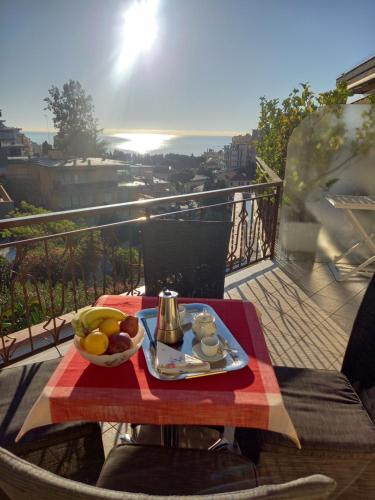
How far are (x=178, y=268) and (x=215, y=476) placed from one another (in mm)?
1229

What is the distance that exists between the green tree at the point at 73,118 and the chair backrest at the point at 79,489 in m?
39.1

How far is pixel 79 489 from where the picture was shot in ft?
1.74

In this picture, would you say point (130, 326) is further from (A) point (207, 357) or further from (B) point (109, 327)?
(A) point (207, 357)

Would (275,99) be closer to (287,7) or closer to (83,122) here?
(287,7)

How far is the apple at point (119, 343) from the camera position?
47.8 inches

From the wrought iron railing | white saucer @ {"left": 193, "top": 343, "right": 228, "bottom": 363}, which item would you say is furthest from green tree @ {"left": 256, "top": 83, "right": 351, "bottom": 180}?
white saucer @ {"left": 193, "top": 343, "right": 228, "bottom": 363}

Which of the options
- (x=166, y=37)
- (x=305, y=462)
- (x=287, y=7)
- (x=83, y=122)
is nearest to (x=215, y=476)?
(x=305, y=462)

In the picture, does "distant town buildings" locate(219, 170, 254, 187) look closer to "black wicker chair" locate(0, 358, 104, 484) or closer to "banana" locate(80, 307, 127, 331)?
"banana" locate(80, 307, 127, 331)

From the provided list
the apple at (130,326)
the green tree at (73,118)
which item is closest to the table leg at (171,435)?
the apple at (130,326)

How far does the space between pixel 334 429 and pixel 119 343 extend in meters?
0.97

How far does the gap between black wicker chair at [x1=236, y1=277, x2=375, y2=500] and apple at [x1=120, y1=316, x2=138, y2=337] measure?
2.21 feet

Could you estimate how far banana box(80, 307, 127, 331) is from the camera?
4.26 ft

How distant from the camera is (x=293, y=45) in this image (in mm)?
9312

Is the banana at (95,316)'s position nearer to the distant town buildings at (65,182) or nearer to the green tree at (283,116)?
the green tree at (283,116)
